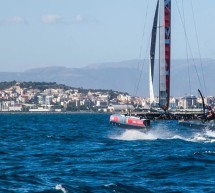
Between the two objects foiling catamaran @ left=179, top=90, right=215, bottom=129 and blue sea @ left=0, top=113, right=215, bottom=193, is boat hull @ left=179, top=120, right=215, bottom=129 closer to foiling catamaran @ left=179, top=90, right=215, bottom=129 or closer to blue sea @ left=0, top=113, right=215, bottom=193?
foiling catamaran @ left=179, top=90, right=215, bottom=129

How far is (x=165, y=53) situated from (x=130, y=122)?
8120 millimetres

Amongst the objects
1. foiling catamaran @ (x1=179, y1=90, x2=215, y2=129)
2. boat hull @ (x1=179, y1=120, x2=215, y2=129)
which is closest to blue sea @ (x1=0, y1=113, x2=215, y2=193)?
foiling catamaran @ (x1=179, y1=90, x2=215, y2=129)

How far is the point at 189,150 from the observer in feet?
117

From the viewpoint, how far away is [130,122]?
45.3 meters

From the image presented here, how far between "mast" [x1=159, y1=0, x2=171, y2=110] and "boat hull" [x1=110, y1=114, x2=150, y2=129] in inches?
200

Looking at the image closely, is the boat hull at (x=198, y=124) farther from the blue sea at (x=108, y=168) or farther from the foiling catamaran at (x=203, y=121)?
the blue sea at (x=108, y=168)

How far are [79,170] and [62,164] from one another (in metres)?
2.38

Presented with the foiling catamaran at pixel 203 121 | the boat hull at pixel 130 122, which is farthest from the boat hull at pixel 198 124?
the boat hull at pixel 130 122

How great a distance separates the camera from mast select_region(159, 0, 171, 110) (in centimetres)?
5128

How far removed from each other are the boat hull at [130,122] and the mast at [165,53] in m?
5.08

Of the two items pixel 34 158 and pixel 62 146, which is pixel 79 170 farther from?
pixel 62 146

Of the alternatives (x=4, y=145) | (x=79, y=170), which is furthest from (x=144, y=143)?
(x=79, y=170)

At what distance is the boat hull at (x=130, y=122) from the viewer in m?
44.8

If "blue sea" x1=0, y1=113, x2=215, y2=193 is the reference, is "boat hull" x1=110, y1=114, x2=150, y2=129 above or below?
above
